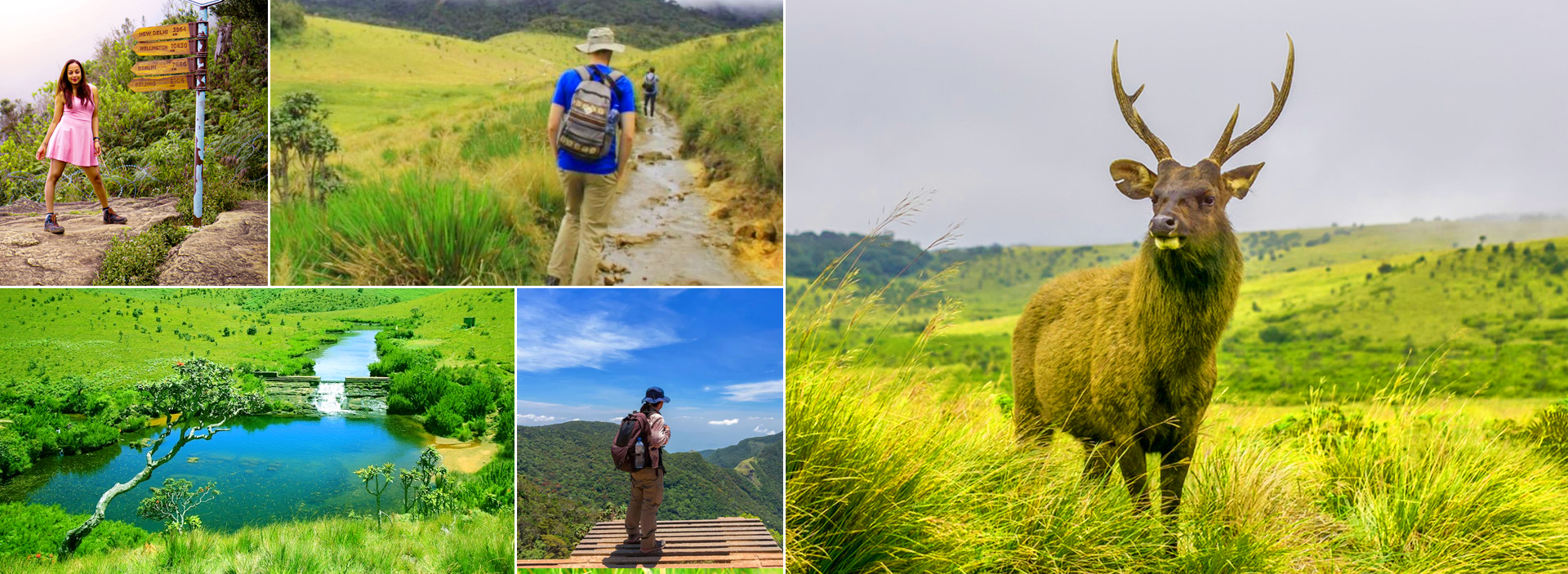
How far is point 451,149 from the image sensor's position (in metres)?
5.93

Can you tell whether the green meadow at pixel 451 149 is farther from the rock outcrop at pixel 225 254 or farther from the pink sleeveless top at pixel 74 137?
the pink sleeveless top at pixel 74 137

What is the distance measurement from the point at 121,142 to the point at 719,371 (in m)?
4.61

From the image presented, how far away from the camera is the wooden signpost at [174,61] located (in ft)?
20.1

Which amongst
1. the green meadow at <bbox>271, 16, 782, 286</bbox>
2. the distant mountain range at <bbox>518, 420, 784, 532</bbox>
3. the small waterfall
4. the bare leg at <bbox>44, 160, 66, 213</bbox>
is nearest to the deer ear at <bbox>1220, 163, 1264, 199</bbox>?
the green meadow at <bbox>271, 16, 782, 286</bbox>

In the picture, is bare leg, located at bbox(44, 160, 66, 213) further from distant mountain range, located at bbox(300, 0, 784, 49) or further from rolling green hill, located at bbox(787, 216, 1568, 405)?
rolling green hill, located at bbox(787, 216, 1568, 405)

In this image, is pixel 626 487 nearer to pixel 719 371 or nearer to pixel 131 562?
pixel 719 371

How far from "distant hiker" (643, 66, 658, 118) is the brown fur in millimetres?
2942

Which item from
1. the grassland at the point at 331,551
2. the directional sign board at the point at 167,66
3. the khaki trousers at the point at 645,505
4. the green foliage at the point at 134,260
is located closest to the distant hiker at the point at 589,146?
the khaki trousers at the point at 645,505

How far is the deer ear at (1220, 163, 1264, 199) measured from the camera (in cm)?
529

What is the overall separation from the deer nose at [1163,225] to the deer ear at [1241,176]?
71 cm

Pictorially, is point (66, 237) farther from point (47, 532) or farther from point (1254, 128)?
point (1254, 128)

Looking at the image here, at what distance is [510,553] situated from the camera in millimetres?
5590

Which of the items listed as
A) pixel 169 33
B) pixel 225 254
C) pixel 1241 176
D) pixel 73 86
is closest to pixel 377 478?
pixel 225 254

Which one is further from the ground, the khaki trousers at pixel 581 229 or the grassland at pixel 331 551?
the khaki trousers at pixel 581 229
